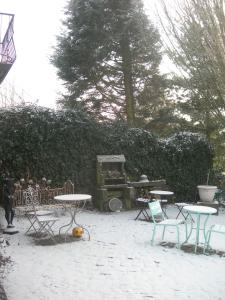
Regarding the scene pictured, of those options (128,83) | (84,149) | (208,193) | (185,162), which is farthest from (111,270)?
(128,83)

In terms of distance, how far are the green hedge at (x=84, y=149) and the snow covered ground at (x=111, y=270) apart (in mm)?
2888

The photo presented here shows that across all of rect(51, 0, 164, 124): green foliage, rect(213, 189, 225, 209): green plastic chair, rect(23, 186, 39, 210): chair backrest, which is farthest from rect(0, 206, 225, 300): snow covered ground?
rect(51, 0, 164, 124): green foliage

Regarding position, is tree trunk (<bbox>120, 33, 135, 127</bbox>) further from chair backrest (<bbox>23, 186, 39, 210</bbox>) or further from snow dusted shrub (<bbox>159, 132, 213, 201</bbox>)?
chair backrest (<bbox>23, 186, 39, 210</bbox>)

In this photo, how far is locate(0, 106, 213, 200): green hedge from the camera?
10031 millimetres

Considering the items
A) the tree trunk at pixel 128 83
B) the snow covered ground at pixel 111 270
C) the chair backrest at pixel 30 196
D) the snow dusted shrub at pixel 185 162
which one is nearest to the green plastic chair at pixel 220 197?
the snow dusted shrub at pixel 185 162

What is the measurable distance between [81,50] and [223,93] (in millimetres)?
6031

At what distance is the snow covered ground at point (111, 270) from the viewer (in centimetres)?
449

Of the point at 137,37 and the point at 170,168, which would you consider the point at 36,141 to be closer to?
the point at 170,168

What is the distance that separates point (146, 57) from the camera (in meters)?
15.3

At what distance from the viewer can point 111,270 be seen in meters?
5.38

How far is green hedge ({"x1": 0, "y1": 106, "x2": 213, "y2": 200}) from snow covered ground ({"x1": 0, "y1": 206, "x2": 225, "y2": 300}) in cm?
289

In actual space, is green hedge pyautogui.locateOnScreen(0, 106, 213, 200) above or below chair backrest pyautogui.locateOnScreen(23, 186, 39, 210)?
above

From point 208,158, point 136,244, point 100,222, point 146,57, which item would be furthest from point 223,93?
point 136,244

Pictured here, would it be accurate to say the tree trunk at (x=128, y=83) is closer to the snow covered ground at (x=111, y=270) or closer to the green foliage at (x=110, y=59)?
the green foliage at (x=110, y=59)
